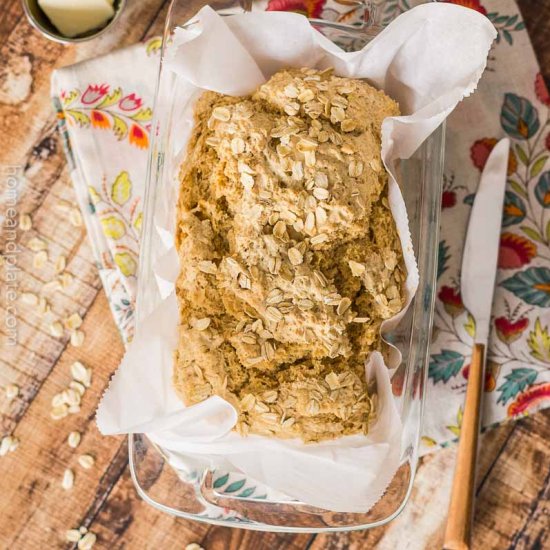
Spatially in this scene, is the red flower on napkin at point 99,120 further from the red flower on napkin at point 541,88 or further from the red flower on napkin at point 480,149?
the red flower on napkin at point 541,88

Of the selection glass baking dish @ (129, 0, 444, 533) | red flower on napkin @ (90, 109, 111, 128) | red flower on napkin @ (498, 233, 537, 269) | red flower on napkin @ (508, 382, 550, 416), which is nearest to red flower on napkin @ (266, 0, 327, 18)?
glass baking dish @ (129, 0, 444, 533)

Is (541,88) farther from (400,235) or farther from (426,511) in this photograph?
(426,511)

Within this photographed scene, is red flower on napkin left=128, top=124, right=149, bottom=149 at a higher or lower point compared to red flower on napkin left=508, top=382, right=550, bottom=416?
higher

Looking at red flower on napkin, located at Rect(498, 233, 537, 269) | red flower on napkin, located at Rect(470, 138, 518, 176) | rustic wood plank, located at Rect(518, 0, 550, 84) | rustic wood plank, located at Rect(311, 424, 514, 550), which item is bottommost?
rustic wood plank, located at Rect(311, 424, 514, 550)

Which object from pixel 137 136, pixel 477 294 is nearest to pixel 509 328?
pixel 477 294

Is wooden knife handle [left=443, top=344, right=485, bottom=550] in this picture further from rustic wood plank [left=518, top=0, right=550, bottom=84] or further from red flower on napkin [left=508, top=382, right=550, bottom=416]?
rustic wood plank [left=518, top=0, right=550, bottom=84]

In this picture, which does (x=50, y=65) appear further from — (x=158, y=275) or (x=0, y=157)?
(x=158, y=275)

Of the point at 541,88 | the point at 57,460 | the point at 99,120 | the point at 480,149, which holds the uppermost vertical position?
the point at 541,88
